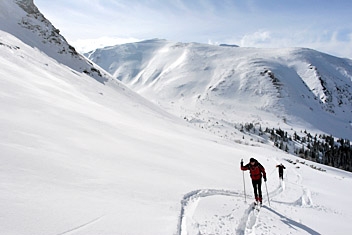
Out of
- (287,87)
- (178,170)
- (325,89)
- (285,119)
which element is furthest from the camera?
(325,89)

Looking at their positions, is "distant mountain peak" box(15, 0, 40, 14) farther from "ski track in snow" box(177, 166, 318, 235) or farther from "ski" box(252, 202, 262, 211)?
"ski" box(252, 202, 262, 211)

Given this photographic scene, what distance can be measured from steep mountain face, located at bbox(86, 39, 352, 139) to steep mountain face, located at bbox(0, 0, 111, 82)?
55091 mm

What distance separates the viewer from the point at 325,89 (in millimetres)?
167875

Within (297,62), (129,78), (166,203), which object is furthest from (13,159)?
(297,62)

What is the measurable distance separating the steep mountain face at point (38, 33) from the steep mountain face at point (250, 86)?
181ft

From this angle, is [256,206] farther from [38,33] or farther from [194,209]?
[38,33]

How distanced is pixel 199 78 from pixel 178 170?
469 ft

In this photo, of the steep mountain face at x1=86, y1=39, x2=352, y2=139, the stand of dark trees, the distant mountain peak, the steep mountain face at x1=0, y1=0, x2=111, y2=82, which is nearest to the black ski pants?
the steep mountain face at x1=0, y1=0, x2=111, y2=82

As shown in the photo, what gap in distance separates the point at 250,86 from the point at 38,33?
113 m

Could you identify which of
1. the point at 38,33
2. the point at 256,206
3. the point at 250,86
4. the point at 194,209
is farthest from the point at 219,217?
the point at 250,86

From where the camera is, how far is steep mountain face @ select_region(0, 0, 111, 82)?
4681 cm

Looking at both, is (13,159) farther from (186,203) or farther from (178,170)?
(178,170)

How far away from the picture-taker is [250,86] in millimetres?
144125

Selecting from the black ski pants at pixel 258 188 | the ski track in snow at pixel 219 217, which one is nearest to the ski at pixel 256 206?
the ski track in snow at pixel 219 217
